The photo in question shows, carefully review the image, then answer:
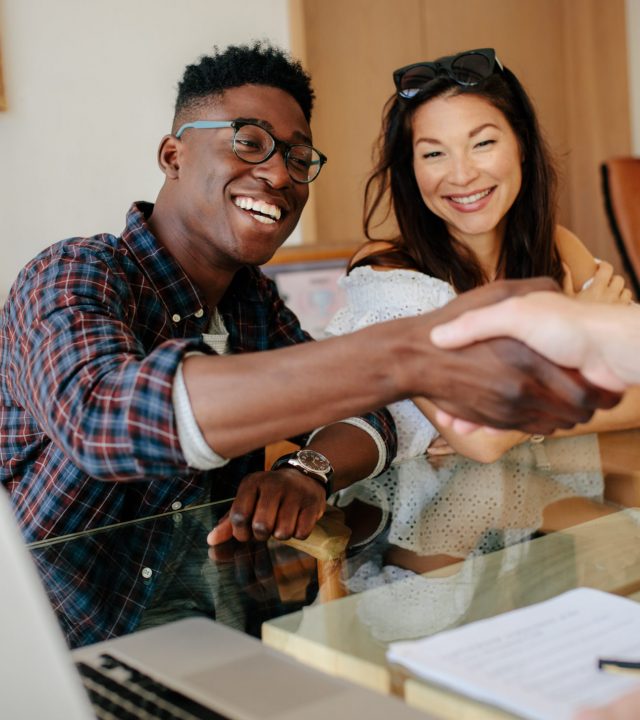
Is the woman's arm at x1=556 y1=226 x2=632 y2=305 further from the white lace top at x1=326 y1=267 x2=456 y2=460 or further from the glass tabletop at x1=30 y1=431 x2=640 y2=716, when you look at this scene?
the glass tabletop at x1=30 y1=431 x2=640 y2=716

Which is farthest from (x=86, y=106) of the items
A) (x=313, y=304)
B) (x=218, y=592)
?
(x=218, y=592)

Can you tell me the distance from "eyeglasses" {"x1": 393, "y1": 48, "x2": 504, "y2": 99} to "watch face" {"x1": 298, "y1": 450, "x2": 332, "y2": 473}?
90cm

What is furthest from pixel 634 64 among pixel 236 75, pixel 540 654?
pixel 540 654

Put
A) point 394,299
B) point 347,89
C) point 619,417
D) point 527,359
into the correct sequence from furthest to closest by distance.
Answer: point 347,89
point 394,299
point 619,417
point 527,359

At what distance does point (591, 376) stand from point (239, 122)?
2.61 feet

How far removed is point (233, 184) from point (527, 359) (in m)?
0.77

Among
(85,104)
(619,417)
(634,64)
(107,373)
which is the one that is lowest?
(619,417)

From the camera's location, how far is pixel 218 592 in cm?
97

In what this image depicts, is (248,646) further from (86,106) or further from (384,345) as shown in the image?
(86,106)

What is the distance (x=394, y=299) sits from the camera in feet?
6.16

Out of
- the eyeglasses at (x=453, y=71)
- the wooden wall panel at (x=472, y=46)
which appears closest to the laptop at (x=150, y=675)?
the eyeglasses at (x=453, y=71)

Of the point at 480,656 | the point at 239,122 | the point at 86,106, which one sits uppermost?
the point at 86,106

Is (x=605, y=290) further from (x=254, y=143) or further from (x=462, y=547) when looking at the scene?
(x=462, y=547)

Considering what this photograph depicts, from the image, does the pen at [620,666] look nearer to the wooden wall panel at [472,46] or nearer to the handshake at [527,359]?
the handshake at [527,359]
